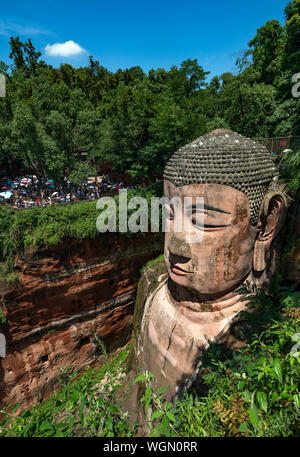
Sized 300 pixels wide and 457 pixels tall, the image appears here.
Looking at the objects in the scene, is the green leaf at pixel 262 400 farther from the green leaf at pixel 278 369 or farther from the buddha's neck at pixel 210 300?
the buddha's neck at pixel 210 300

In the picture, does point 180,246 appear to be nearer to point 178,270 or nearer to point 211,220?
point 178,270

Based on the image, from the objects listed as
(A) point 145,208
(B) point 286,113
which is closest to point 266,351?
(A) point 145,208

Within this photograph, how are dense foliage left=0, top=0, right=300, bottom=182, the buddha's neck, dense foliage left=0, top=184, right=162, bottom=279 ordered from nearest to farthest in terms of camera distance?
the buddha's neck
dense foliage left=0, top=184, right=162, bottom=279
dense foliage left=0, top=0, right=300, bottom=182

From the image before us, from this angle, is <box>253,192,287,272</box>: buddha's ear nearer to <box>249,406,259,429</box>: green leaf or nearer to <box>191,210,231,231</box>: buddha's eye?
<box>191,210,231,231</box>: buddha's eye

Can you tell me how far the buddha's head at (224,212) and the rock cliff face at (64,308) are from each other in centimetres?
649

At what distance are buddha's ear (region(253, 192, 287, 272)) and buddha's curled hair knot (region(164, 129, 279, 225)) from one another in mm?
170

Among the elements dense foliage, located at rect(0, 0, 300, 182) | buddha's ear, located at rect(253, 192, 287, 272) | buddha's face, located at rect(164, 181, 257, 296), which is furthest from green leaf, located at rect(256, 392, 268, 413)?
dense foliage, located at rect(0, 0, 300, 182)

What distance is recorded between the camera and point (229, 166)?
403cm

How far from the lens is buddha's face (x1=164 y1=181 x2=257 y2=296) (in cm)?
403

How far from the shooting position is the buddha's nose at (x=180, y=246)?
4188mm

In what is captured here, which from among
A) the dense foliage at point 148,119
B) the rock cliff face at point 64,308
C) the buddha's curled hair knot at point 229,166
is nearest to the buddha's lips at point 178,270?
the buddha's curled hair knot at point 229,166

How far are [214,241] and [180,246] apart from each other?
1.89 feet
